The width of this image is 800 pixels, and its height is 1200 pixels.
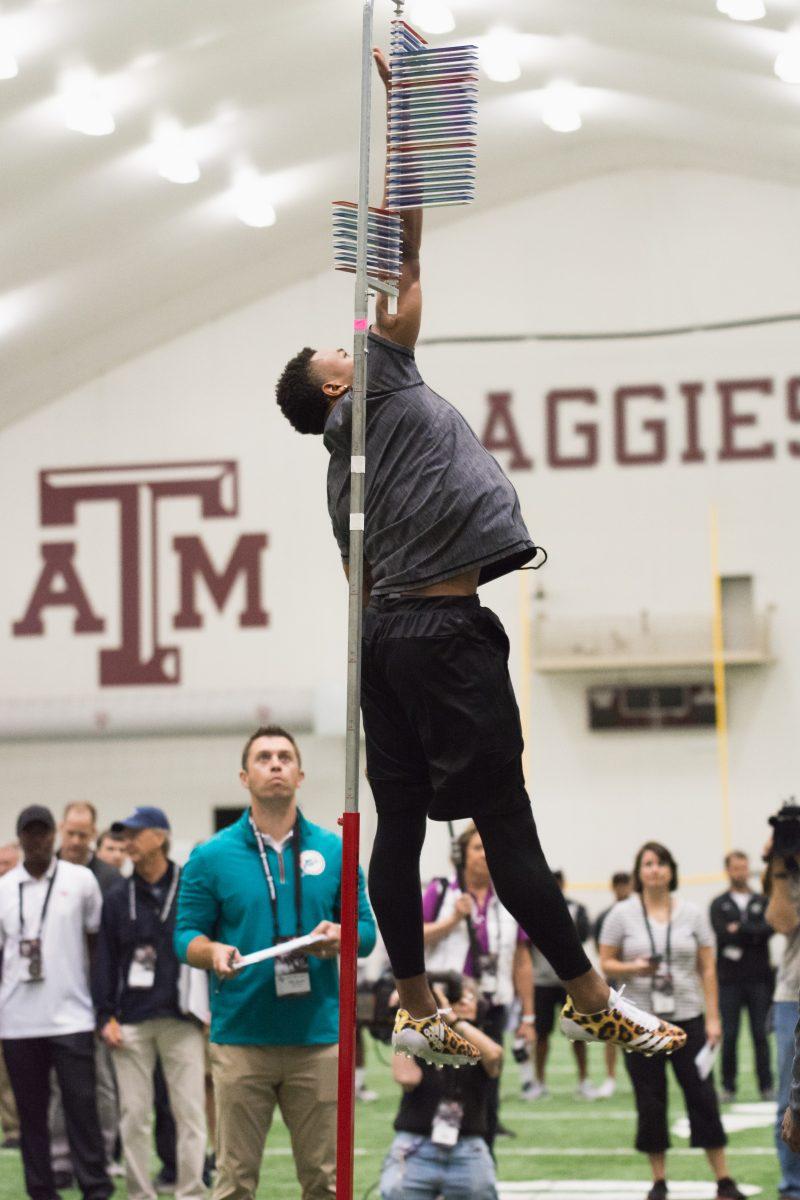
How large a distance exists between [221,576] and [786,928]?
51.6 ft

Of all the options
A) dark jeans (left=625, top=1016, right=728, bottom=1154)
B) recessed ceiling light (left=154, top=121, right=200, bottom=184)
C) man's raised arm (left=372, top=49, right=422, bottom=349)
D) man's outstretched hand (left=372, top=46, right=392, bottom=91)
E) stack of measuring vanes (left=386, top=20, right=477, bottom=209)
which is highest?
recessed ceiling light (left=154, top=121, right=200, bottom=184)

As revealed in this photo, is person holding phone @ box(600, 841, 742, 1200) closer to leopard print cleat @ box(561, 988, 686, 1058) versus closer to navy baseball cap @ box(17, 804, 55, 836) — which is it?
navy baseball cap @ box(17, 804, 55, 836)

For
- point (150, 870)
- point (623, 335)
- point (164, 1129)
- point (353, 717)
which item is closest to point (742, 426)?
point (623, 335)

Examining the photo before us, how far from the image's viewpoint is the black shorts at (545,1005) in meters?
12.7

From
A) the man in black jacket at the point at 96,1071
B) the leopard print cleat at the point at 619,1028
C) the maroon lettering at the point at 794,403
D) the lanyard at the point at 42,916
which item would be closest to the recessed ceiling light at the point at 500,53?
the maroon lettering at the point at 794,403

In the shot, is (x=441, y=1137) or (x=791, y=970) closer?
(x=441, y=1137)

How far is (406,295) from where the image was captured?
3.62m

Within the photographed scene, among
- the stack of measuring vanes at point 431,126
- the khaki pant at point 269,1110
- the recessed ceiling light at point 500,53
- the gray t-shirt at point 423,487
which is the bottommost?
the khaki pant at point 269,1110

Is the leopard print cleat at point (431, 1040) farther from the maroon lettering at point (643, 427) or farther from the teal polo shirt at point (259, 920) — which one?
the maroon lettering at point (643, 427)

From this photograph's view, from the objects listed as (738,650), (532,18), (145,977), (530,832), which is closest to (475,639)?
(530,832)

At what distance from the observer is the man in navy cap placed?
324 inches

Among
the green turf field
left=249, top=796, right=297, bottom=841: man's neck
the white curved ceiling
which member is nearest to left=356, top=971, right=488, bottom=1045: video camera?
left=249, top=796, right=297, bottom=841: man's neck

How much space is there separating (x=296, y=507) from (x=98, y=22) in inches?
321

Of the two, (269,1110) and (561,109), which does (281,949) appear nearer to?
(269,1110)
